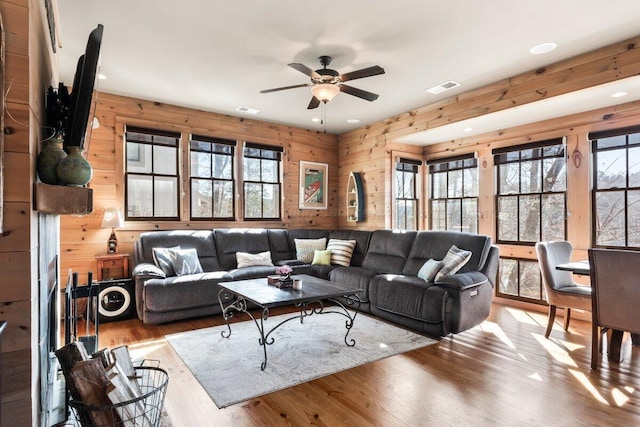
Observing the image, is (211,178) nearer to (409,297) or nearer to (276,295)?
(276,295)

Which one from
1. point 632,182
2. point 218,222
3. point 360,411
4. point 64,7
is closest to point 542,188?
point 632,182

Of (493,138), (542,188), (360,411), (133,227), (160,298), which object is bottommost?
(360,411)

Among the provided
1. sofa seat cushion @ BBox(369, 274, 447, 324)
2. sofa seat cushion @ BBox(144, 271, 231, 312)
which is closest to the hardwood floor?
sofa seat cushion @ BBox(369, 274, 447, 324)

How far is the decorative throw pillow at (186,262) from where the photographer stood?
4305 mm

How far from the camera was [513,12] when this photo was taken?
8.70 feet

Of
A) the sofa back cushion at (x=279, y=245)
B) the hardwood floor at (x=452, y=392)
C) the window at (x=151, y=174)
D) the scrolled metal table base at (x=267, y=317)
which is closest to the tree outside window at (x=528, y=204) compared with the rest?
the hardwood floor at (x=452, y=392)

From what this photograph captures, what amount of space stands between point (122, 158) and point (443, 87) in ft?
13.8

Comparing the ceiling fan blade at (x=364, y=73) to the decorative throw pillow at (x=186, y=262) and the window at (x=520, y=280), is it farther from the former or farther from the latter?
the window at (x=520, y=280)

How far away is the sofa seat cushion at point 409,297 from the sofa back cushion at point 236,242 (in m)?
1.92

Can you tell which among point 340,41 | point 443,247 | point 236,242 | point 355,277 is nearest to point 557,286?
point 443,247

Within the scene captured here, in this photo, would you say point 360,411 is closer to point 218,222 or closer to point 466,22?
point 466,22

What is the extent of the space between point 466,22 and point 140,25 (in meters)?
2.65

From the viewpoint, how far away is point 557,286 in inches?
141

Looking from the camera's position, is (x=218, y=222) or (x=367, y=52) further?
(x=218, y=222)
